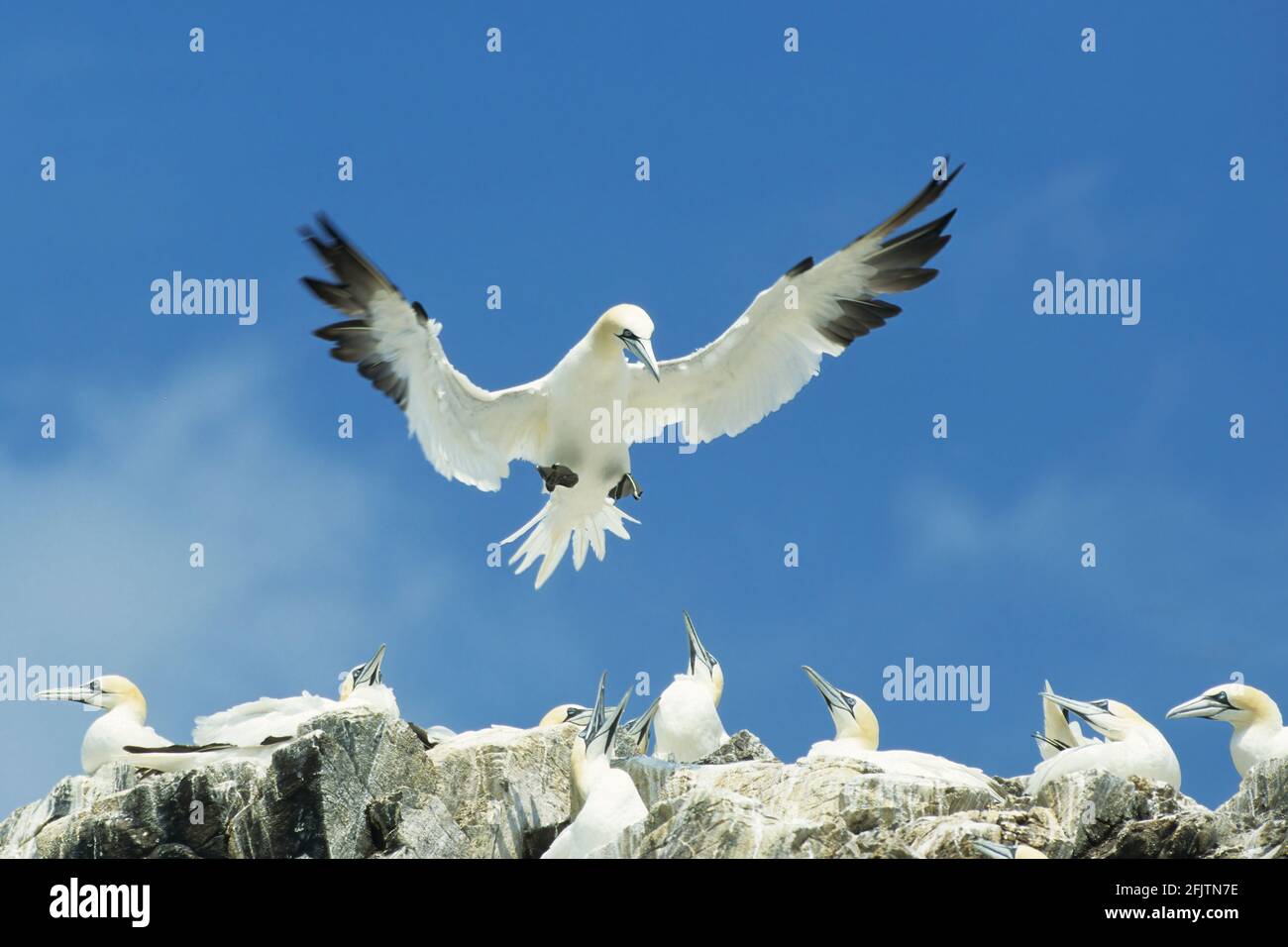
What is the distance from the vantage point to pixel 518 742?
11.4m

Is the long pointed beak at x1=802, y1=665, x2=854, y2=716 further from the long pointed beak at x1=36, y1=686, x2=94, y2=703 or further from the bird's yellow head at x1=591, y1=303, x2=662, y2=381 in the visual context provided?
the long pointed beak at x1=36, y1=686, x2=94, y2=703

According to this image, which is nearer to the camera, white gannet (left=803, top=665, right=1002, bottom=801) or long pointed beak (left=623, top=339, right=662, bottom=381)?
white gannet (left=803, top=665, right=1002, bottom=801)

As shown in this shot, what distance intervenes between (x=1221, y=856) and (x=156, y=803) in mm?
6146

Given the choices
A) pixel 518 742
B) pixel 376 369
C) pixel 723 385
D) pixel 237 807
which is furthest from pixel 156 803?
pixel 723 385

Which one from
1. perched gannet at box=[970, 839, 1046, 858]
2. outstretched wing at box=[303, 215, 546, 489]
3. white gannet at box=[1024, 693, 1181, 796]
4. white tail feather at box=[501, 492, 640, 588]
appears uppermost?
outstretched wing at box=[303, 215, 546, 489]

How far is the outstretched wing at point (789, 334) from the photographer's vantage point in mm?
13188

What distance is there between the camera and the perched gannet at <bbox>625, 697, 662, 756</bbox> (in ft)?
40.9

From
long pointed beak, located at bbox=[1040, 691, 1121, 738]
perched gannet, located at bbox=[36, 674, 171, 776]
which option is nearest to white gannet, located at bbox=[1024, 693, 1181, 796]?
long pointed beak, located at bbox=[1040, 691, 1121, 738]

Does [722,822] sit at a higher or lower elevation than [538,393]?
lower

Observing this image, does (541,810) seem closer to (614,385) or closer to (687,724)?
(687,724)

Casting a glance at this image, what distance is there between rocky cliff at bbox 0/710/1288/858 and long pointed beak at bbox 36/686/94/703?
2395mm

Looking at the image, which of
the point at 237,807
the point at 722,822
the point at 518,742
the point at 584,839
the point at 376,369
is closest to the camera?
the point at 722,822
